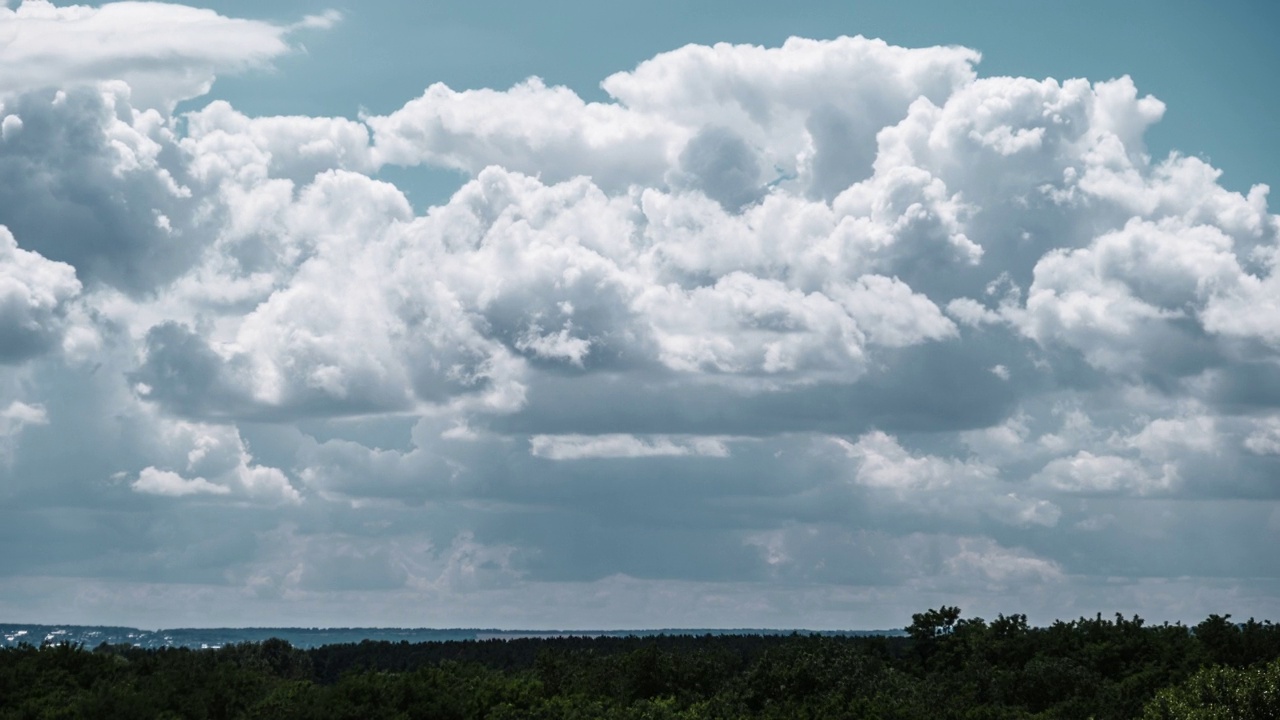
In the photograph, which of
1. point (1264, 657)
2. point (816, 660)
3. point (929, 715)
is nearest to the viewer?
point (929, 715)

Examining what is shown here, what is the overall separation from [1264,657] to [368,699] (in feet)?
226

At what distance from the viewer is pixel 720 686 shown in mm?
108125

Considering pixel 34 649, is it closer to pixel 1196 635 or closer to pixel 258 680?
pixel 258 680

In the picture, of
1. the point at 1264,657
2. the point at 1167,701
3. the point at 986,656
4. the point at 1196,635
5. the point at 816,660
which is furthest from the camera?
the point at 986,656

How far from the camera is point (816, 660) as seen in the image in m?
102

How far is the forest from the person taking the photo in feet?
285

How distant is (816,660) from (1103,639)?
141 ft

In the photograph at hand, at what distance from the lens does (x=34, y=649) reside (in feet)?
387

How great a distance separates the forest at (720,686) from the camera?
86938 mm

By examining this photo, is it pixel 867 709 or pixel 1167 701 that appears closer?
pixel 1167 701

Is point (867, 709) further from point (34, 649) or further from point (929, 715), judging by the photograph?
point (34, 649)

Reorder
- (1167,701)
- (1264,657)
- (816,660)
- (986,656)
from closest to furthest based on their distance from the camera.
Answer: (1167,701) → (816,660) → (1264,657) → (986,656)

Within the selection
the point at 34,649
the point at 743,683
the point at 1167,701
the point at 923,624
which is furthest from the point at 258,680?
the point at 923,624

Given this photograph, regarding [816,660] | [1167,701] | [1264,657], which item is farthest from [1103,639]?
[1167,701]
